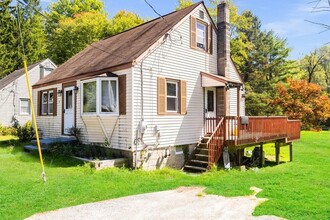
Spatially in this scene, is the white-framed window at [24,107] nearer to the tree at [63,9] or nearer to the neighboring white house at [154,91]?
the neighboring white house at [154,91]

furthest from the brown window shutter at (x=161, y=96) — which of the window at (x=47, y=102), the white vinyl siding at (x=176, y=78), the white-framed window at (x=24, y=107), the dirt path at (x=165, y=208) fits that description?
the white-framed window at (x=24, y=107)

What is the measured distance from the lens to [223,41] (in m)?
14.3

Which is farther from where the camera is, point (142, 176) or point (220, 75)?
point (220, 75)

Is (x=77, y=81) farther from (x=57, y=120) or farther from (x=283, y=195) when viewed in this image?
(x=283, y=195)

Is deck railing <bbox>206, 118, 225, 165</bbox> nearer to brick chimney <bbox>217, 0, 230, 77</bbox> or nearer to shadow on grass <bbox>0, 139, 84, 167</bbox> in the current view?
brick chimney <bbox>217, 0, 230, 77</bbox>

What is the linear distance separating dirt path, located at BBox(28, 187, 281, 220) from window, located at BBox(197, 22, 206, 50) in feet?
26.5

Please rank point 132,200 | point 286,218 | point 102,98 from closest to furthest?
1. point 286,218
2. point 132,200
3. point 102,98

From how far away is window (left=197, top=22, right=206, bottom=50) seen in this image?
13461 millimetres

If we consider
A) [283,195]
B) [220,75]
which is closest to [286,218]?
[283,195]

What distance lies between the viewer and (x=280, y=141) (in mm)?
14516

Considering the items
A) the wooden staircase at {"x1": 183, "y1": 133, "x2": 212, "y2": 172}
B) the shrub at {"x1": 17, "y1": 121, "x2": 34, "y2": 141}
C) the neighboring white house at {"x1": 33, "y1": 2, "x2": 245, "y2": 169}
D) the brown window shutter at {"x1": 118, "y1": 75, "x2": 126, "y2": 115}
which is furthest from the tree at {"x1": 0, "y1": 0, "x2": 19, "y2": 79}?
the wooden staircase at {"x1": 183, "y1": 133, "x2": 212, "y2": 172}

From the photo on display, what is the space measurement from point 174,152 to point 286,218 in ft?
21.9

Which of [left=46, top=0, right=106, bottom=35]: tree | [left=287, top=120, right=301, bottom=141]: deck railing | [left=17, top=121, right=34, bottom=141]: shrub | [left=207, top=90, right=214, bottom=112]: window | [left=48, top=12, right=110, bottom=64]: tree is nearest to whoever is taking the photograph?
[left=207, top=90, right=214, bottom=112]: window

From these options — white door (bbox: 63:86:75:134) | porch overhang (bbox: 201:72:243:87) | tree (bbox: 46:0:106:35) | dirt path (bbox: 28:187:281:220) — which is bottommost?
→ dirt path (bbox: 28:187:281:220)
